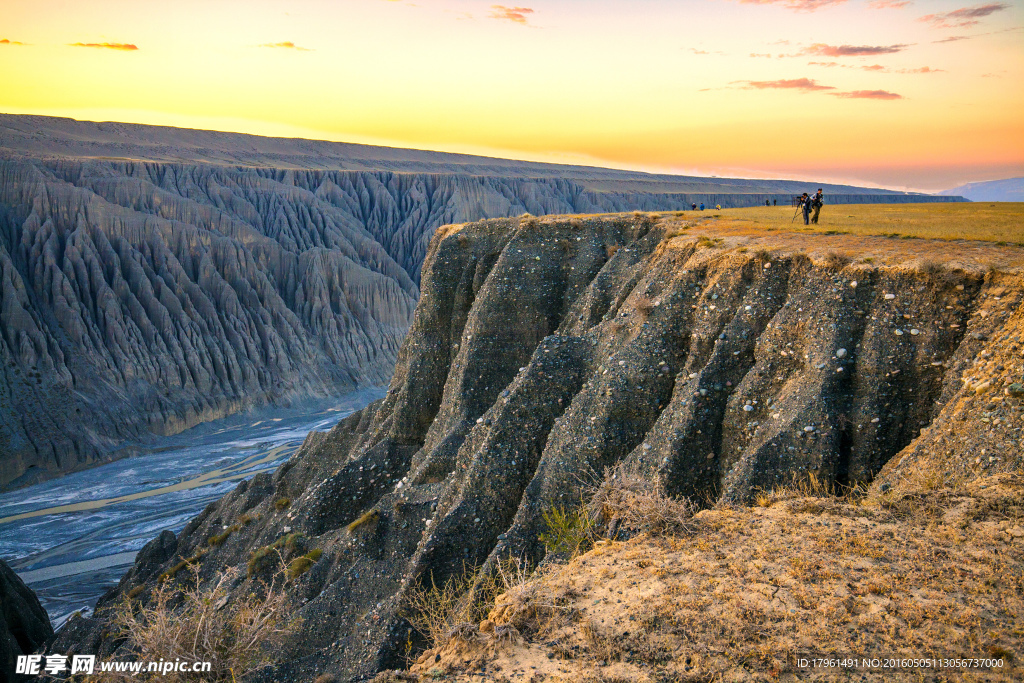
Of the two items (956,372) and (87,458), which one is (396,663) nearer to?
(956,372)

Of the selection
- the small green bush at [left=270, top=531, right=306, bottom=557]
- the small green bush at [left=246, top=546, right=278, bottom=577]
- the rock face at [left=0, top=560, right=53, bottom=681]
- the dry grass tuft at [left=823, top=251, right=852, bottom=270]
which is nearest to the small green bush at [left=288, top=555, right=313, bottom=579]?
the small green bush at [left=270, top=531, right=306, bottom=557]

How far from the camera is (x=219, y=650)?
37.7 feet

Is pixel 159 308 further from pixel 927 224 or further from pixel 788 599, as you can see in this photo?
pixel 788 599

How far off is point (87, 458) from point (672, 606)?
3090 inches

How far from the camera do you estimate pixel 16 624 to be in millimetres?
29891

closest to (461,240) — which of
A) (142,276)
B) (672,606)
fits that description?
(672,606)

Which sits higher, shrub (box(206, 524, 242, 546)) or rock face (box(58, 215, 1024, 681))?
rock face (box(58, 215, 1024, 681))

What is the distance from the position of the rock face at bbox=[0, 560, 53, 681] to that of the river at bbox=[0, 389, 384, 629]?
761cm

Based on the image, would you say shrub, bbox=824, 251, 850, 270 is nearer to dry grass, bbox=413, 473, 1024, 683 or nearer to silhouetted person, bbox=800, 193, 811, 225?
dry grass, bbox=413, 473, 1024, 683

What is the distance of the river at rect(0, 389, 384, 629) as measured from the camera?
47156 millimetres

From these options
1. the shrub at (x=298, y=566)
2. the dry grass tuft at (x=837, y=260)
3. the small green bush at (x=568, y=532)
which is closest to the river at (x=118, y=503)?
the shrub at (x=298, y=566)

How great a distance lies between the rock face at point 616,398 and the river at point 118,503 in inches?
1092

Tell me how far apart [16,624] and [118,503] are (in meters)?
33.4

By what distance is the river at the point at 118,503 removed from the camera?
47.2m
